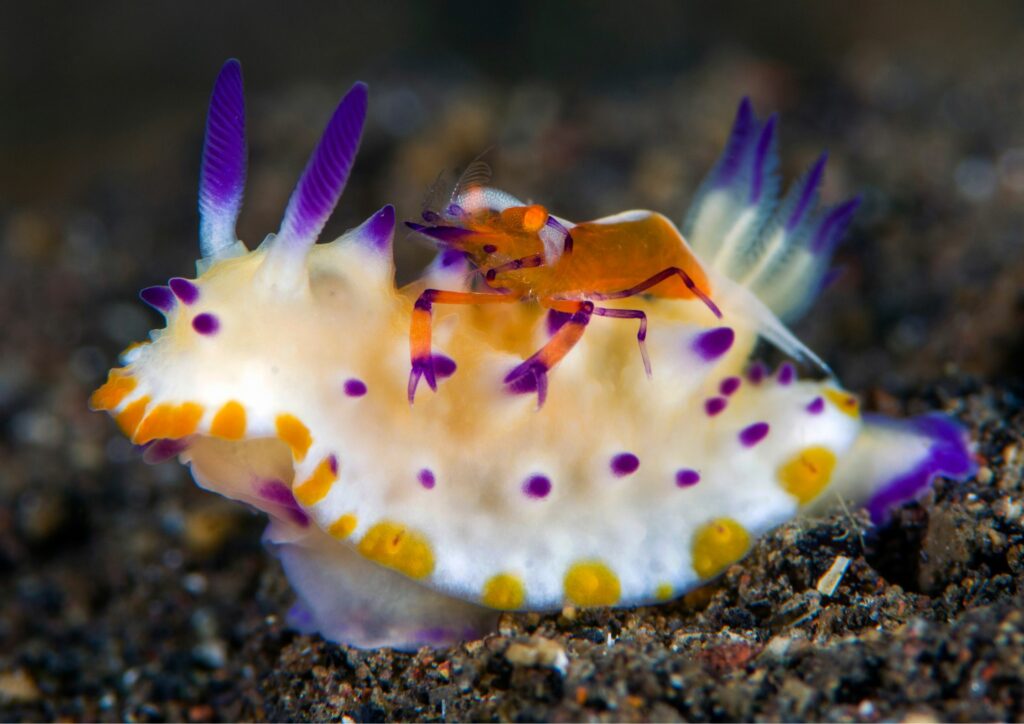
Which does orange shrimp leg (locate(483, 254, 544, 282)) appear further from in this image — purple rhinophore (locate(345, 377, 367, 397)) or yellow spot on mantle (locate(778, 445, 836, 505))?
yellow spot on mantle (locate(778, 445, 836, 505))

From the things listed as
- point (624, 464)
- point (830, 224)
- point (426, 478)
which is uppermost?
point (830, 224)

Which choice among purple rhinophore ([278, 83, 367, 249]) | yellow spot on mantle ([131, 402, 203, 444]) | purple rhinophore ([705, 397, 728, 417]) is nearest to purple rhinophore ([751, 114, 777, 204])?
purple rhinophore ([705, 397, 728, 417])

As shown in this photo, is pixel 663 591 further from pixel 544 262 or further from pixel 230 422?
pixel 230 422

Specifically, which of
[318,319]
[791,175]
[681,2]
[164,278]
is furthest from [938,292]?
[681,2]

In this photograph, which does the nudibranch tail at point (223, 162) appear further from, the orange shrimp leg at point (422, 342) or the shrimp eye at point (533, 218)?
the shrimp eye at point (533, 218)

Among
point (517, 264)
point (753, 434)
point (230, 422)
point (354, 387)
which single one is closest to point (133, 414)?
point (230, 422)

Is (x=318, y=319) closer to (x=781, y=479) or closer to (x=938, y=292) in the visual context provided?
(x=781, y=479)
